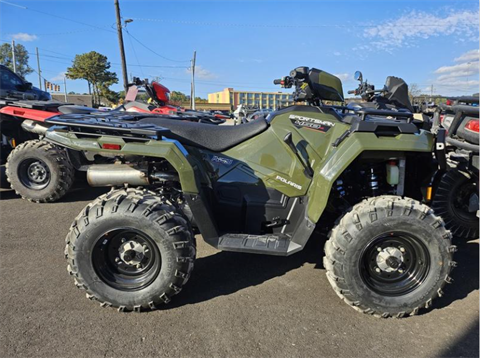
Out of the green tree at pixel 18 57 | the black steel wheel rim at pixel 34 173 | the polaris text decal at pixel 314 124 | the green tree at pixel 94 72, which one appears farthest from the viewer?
the green tree at pixel 18 57

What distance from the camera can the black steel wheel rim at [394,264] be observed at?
2.75 metres

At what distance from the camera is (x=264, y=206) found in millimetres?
3129

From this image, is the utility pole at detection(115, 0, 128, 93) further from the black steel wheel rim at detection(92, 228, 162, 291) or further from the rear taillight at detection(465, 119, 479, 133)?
the rear taillight at detection(465, 119, 479, 133)

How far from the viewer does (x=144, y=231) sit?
8.76 ft

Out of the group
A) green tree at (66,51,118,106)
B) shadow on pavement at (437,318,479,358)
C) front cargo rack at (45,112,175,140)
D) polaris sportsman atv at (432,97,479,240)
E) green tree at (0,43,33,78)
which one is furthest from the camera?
green tree at (0,43,33,78)

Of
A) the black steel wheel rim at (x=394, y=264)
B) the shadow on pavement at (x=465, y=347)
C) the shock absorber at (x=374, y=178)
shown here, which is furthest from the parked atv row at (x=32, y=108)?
the shadow on pavement at (x=465, y=347)

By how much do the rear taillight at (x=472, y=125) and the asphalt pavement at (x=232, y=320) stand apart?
1440 mm

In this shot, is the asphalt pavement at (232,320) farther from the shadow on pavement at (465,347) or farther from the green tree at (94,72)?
the green tree at (94,72)

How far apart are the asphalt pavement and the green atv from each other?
17cm

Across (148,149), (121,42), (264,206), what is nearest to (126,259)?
(148,149)

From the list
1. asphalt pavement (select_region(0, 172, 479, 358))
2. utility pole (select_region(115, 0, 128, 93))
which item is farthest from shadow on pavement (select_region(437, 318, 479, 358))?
utility pole (select_region(115, 0, 128, 93))

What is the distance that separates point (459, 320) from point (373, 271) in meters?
0.74

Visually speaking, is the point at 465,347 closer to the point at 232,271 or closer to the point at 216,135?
the point at 232,271

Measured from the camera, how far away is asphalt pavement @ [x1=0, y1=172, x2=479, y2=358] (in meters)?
2.36
